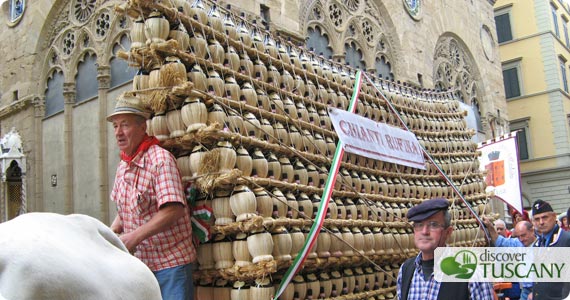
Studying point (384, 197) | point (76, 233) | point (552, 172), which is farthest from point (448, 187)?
point (552, 172)

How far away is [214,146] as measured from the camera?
409cm

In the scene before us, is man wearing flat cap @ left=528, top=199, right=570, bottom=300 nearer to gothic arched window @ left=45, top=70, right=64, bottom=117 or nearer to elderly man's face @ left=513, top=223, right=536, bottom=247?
elderly man's face @ left=513, top=223, right=536, bottom=247

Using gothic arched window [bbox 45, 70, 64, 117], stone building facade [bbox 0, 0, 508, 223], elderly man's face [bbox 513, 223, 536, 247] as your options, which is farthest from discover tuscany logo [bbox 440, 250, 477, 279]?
gothic arched window [bbox 45, 70, 64, 117]

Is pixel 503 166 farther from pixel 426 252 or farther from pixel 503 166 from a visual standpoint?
pixel 426 252

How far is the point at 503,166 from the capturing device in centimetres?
1078

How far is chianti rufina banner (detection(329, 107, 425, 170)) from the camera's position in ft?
18.6

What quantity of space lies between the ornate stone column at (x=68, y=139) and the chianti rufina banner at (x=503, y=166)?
8.16m

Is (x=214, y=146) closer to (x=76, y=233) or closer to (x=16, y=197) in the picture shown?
(x=76, y=233)

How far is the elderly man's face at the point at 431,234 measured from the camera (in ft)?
9.83

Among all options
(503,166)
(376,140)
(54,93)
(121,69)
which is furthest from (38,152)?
(503,166)

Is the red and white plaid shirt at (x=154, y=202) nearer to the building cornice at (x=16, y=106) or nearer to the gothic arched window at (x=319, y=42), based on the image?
the gothic arched window at (x=319, y=42)

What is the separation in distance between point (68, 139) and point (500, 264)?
9699 millimetres

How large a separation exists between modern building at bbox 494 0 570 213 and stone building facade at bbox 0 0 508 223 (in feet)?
60.2

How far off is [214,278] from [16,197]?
33.8 ft
